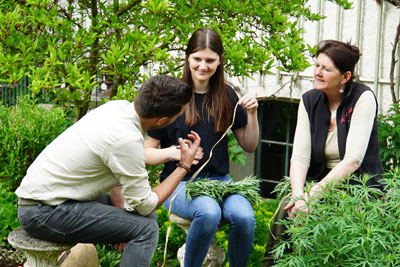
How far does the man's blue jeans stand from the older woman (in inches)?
33.3

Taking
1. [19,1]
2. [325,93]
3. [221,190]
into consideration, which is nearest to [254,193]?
[221,190]

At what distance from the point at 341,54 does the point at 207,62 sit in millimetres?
813

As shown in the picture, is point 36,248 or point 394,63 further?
point 394,63

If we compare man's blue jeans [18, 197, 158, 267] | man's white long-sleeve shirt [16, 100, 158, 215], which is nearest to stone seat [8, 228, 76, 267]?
man's blue jeans [18, 197, 158, 267]

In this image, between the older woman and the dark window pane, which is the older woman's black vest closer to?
the older woman

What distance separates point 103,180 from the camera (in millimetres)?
3332

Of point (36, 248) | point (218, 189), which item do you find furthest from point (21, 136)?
point (218, 189)

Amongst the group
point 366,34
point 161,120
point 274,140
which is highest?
point 366,34

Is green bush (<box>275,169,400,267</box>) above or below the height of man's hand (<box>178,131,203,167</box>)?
below

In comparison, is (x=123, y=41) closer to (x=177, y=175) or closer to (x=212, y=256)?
(x=177, y=175)

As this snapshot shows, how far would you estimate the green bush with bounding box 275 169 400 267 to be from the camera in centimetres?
286

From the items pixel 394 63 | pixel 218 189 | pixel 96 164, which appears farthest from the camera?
pixel 394 63

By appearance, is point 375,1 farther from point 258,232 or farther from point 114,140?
point 114,140

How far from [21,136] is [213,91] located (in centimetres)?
159
